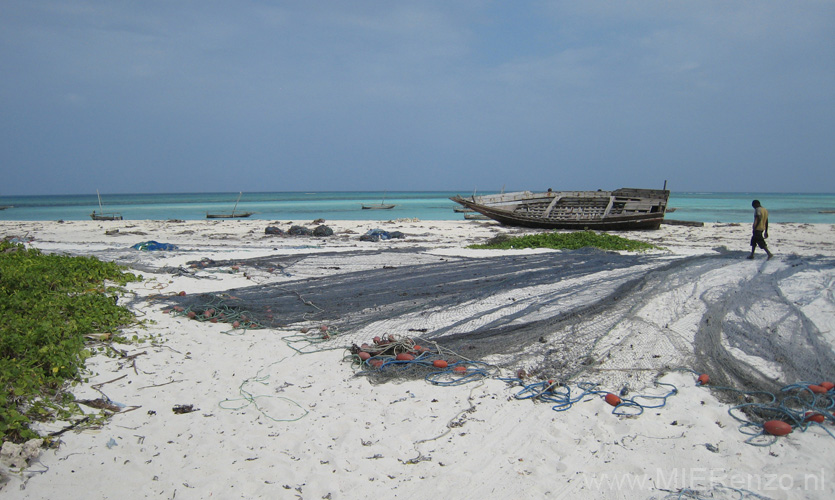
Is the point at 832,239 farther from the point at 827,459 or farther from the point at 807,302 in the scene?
the point at 827,459

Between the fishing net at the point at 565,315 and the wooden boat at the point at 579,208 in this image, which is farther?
the wooden boat at the point at 579,208

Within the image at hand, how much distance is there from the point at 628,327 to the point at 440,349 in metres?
2.01

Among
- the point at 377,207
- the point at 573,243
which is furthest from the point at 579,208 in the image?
the point at 377,207

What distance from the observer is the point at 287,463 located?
110 inches

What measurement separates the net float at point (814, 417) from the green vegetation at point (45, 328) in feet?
15.9

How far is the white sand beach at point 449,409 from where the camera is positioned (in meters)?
2.59

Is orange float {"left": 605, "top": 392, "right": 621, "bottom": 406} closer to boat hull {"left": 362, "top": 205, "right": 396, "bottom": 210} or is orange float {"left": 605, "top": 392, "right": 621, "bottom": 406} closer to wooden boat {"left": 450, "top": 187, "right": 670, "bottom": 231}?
wooden boat {"left": 450, "top": 187, "right": 670, "bottom": 231}

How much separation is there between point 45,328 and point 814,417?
18.4ft

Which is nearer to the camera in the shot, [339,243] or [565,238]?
[565,238]

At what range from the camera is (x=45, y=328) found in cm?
370

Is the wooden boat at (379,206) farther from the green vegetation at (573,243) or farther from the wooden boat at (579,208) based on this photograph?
the green vegetation at (573,243)

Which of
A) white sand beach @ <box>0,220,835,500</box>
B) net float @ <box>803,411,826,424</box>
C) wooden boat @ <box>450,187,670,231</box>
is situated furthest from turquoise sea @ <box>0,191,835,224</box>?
net float @ <box>803,411,826,424</box>

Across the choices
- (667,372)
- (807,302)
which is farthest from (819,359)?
(807,302)

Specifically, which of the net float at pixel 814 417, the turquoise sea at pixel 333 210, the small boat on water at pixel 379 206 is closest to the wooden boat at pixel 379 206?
the small boat on water at pixel 379 206
